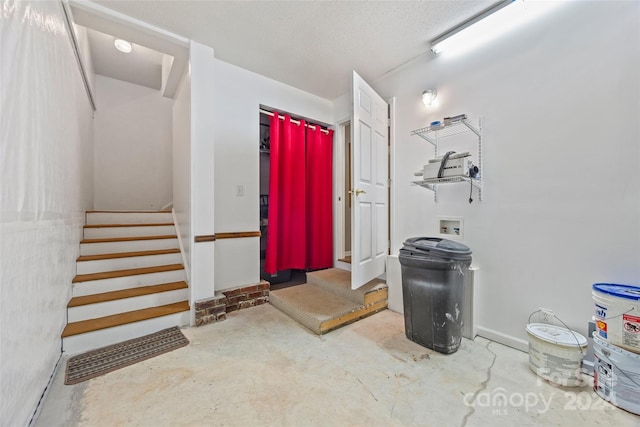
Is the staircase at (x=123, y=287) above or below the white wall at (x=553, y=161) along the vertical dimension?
below

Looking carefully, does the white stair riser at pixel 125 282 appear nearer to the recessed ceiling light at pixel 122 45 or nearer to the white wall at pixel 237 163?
the white wall at pixel 237 163

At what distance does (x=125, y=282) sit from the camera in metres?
2.35

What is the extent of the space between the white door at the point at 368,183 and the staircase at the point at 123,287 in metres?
1.73

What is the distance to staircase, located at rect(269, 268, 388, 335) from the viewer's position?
7.36 ft

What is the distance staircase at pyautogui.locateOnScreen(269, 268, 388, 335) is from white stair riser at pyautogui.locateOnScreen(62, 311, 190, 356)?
0.96 metres

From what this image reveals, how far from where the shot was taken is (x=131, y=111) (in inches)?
165

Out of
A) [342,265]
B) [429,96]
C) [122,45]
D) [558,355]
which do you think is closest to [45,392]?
[342,265]

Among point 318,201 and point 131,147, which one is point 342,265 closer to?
point 318,201

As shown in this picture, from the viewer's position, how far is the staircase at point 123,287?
196 cm

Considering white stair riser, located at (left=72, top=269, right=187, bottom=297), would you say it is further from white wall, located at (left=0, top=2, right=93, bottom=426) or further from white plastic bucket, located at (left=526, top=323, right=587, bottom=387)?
white plastic bucket, located at (left=526, top=323, right=587, bottom=387)

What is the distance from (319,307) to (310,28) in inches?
98.3

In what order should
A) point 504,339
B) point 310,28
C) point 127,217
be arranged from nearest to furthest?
point 504,339, point 310,28, point 127,217

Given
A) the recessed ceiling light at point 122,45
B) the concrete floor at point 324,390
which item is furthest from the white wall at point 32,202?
the recessed ceiling light at point 122,45

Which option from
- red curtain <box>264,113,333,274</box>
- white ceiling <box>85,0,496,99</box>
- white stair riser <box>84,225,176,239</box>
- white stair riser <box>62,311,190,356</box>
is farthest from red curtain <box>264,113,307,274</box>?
white stair riser <box>84,225,176,239</box>
